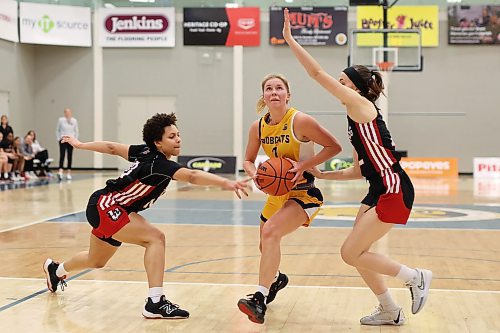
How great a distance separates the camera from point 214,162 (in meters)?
23.4

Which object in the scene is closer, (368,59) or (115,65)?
(368,59)

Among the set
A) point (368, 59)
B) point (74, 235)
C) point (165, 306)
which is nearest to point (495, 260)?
point (165, 306)

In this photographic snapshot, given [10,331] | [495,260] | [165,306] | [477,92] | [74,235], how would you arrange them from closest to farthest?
[10,331]
[165,306]
[495,260]
[74,235]
[477,92]

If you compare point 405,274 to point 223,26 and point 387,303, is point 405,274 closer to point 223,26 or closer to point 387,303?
point 387,303

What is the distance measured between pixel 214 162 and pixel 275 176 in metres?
18.4

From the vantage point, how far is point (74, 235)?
890cm

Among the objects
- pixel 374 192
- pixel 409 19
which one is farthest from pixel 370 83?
pixel 409 19

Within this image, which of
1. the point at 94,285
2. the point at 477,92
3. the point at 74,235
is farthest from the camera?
the point at 477,92

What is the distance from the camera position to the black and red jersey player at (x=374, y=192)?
4.67 meters

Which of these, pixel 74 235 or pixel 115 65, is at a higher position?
pixel 115 65

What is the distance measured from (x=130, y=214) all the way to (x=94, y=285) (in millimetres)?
1127

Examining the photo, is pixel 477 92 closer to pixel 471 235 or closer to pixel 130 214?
pixel 471 235

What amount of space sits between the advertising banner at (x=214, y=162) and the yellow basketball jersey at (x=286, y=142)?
58.2 feet

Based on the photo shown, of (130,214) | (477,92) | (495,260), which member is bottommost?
Result: (495,260)
